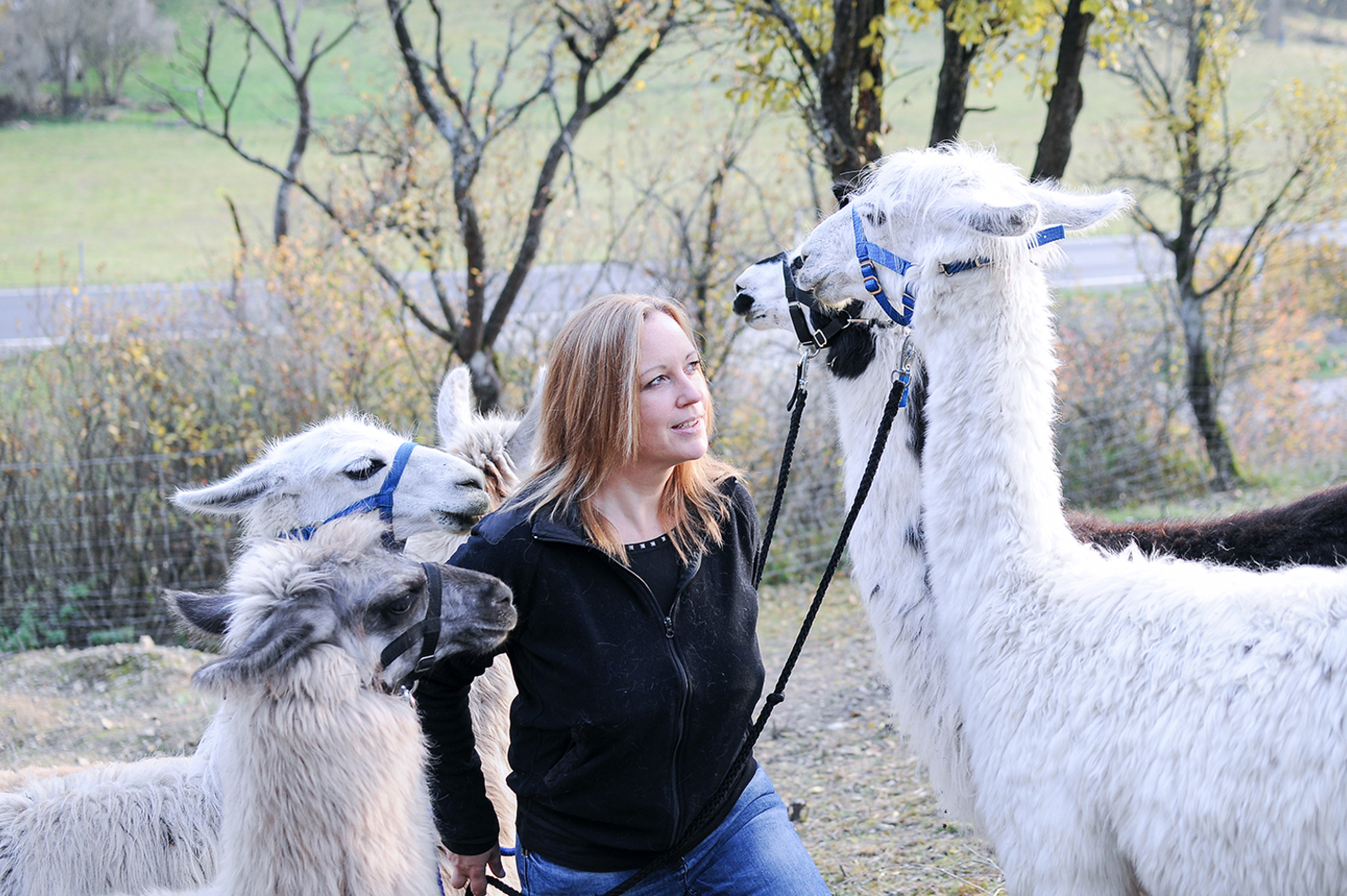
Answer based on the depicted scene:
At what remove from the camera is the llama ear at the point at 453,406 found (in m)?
3.36

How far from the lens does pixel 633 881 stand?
2.01 meters

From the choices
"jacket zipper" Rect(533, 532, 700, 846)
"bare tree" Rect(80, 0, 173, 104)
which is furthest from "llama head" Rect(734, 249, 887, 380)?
"bare tree" Rect(80, 0, 173, 104)

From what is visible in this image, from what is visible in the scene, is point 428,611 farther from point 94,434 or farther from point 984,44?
point 94,434

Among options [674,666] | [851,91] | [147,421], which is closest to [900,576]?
[674,666]

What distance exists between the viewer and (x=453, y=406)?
3402mm

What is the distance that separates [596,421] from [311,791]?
887 millimetres

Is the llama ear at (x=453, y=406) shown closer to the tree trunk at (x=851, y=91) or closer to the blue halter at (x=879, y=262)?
the blue halter at (x=879, y=262)

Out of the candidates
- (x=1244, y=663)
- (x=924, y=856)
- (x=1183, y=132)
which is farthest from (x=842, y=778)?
(x=1183, y=132)

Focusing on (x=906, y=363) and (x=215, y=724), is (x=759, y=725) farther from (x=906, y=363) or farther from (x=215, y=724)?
(x=215, y=724)

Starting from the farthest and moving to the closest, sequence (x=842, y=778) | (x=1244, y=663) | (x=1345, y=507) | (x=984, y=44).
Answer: (x=984, y=44)
(x=842, y=778)
(x=1345, y=507)
(x=1244, y=663)

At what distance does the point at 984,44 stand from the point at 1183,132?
4.81m

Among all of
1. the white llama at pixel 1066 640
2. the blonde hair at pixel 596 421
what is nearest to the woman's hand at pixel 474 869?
the blonde hair at pixel 596 421

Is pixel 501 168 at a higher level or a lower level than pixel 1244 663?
higher

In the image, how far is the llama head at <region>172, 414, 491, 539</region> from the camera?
9.15 ft
